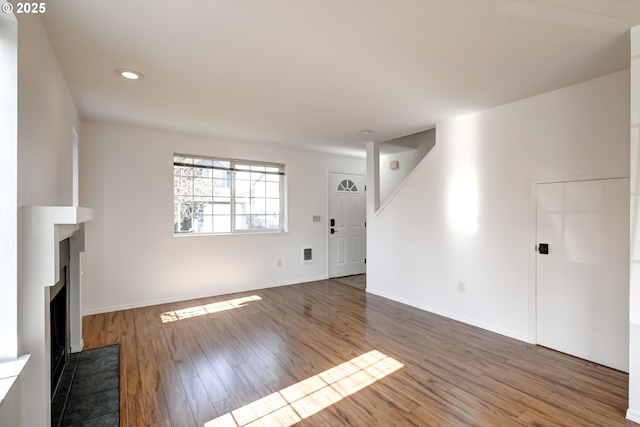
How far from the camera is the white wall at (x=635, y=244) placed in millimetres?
1838

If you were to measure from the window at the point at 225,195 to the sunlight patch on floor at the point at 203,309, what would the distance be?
1.11 meters

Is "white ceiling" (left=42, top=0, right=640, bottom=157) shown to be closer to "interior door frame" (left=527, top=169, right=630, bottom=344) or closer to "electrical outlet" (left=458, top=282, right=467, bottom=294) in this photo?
"interior door frame" (left=527, top=169, right=630, bottom=344)

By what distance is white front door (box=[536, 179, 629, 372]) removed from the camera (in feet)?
7.89

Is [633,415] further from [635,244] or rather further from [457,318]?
[457,318]

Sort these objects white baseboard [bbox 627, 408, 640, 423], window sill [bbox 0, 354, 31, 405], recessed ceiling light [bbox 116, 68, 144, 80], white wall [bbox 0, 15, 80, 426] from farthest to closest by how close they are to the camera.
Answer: recessed ceiling light [bbox 116, 68, 144, 80], white baseboard [bbox 627, 408, 640, 423], white wall [bbox 0, 15, 80, 426], window sill [bbox 0, 354, 31, 405]

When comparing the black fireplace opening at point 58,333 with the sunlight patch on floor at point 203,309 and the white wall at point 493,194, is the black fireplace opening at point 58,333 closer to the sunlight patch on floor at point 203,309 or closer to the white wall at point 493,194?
the sunlight patch on floor at point 203,309

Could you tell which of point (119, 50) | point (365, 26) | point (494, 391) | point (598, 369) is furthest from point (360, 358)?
point (119, 50)

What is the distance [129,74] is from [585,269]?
4216mm

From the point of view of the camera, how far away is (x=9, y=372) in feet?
4.12

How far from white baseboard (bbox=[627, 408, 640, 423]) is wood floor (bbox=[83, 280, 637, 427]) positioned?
0.15 ft

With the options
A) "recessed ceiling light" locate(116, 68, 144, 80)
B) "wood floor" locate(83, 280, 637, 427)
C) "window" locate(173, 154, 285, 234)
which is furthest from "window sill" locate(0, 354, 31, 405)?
"window" locate(173, 154, 285, 234)

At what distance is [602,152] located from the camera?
249cm

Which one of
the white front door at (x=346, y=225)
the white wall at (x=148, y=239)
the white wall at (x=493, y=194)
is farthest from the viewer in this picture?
the white front door at (x=346, y=225)

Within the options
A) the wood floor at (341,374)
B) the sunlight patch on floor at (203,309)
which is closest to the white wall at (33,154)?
the wood floor at (341,374)
